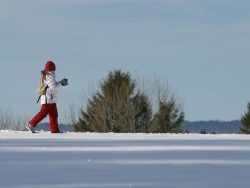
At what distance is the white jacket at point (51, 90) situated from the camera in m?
18.6

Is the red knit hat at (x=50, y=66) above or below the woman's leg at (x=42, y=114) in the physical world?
above

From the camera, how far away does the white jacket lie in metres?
18.6

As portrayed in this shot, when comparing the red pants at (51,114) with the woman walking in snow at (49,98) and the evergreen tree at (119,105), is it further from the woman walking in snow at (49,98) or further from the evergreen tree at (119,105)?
the evergreen tree at (119,105)

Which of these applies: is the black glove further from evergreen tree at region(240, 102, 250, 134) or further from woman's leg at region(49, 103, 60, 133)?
evergreen tree at region(240, 102, 250, 134)

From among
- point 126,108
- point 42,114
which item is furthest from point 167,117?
point 42,114

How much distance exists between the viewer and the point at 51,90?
1875 cm
